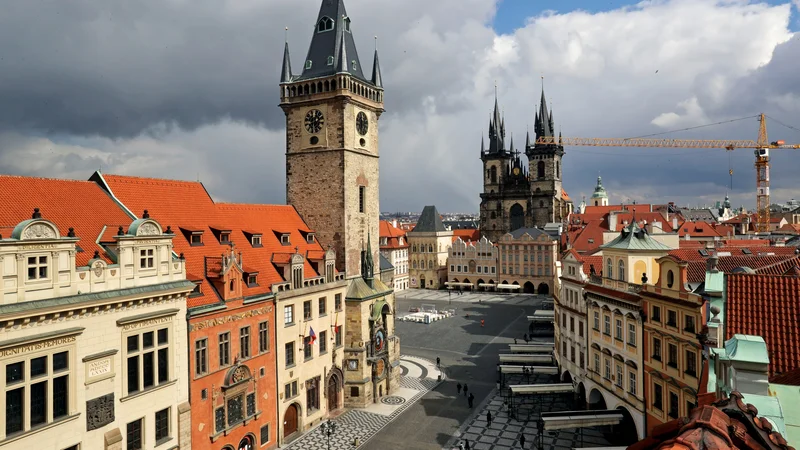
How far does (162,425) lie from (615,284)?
2921 centimetres

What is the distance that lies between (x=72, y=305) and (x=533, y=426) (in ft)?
103

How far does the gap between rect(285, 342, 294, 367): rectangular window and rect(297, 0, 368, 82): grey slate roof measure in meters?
22.8

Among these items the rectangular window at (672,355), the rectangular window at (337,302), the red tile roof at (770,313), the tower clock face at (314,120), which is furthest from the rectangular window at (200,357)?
the rectangular window at (672,355)

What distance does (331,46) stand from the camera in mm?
43844

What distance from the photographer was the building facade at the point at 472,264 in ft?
361

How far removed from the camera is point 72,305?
20750mm

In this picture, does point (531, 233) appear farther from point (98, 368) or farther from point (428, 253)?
point (98, 368)

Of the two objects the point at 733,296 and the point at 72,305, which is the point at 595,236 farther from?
the point at 72,305

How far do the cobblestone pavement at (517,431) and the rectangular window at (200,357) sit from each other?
17102mm

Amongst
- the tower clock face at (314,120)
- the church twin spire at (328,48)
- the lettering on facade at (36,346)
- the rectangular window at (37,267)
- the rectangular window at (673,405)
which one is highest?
the church twin spire at (328,48)

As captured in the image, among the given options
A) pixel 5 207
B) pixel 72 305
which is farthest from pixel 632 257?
pixel 5 207

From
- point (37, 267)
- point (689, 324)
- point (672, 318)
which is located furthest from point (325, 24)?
point (689, 324)

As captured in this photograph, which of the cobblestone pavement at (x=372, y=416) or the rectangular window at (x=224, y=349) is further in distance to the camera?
the cobblestone pavement at (x=372, y=416)

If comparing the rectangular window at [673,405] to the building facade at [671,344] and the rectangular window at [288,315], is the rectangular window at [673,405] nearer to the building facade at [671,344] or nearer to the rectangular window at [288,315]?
the building facade at [671,344]
